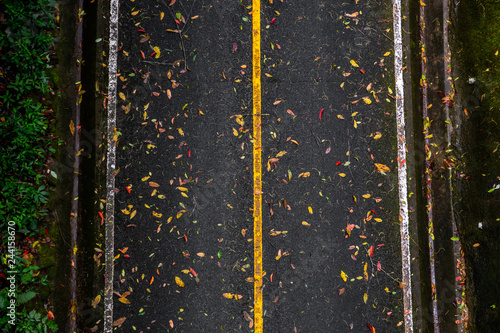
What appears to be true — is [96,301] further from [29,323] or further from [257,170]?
[257,170]

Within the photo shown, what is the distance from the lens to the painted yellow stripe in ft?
13.1

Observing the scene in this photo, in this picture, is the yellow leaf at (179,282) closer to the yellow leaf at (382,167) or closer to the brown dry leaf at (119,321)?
the brown dry leaf at (119,321)

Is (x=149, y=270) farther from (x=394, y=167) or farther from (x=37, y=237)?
(x=394, y=167)

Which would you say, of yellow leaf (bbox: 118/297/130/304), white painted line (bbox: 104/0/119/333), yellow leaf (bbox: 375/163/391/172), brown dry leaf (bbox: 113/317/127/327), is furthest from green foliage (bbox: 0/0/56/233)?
yellow leaf (bbox: 375/163/391/172)

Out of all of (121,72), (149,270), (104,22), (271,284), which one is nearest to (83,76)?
(121,72)

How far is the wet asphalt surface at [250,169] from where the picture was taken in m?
3.97

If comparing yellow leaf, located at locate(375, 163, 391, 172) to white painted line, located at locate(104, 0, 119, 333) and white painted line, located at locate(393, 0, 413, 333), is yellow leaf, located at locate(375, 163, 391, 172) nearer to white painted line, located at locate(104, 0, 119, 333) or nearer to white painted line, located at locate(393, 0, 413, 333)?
white painted line, located at locate(393, 0, 413, 333)

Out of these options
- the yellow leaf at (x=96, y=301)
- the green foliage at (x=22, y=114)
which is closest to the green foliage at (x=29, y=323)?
the yellow leaf at (x=96, y=301)

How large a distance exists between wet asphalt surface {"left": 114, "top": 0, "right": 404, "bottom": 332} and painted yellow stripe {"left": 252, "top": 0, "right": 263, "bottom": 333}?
0.07 meters

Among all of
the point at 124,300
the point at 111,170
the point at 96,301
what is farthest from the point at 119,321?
the point at 111,170

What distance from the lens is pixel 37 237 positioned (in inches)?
153

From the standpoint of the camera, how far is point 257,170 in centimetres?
411

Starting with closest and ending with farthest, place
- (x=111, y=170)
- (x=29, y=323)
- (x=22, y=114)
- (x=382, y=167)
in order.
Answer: (x=29, y=323) → (x=22, y=114) → (x=111, y=170) → (x=382, y=167)

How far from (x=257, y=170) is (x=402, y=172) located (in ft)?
6.52
